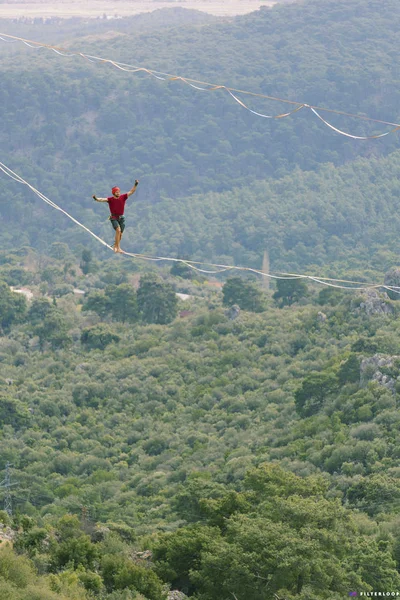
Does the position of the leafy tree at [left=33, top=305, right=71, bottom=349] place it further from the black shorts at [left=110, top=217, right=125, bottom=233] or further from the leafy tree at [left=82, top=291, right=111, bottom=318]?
the black shorts at [left=110, top=217, right=125, bottom=233]

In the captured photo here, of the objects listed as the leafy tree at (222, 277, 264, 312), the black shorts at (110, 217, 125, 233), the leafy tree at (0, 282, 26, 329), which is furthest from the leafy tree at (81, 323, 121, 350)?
the black shorts at (110, 217, 125, 233)

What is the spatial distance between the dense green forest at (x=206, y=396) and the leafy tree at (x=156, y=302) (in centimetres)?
15

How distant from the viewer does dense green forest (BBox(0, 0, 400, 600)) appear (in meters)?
45.1

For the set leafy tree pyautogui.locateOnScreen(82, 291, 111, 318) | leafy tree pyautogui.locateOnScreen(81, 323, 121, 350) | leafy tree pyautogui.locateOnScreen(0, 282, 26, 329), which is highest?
leafy tree pyautogui.locateOnScreen(81, 323, 121, 350)

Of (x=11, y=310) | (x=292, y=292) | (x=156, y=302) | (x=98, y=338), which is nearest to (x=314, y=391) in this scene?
(x=98, y=338)

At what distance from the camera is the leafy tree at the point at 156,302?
10175 centimetres

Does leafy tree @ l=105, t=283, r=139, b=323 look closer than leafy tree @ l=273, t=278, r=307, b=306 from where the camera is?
Yes

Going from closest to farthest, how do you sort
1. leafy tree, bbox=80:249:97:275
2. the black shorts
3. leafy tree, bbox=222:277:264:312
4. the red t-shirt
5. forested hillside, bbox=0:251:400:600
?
the red t-shirt, the black shorts, forested hillside, bbox=0:251:400:600, leafy tree, bbox=222:277:264:312, leafy tree, bbox=80:249:97:275

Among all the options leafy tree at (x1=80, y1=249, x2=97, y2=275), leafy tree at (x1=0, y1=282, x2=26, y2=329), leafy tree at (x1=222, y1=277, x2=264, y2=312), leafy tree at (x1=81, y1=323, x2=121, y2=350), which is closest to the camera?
leafy tree at (x1=81, y1=323, x2=121, y2=350)

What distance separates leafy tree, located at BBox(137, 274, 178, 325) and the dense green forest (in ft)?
0.49

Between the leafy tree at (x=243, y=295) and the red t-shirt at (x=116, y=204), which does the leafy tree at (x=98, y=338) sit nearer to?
the leafy tree at (x=243, y=295)

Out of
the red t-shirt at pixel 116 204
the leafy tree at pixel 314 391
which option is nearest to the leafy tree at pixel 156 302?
the leafy tree at pixel 314 391

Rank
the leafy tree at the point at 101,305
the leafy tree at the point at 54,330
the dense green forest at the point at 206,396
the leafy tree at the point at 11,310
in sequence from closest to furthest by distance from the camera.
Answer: the dense green forest at the point at 206,396, the leafy tree at the point at 54,330, the leafy tree at the point at 101,305, the leafy tree at the point at 11,310

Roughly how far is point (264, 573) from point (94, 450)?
3180 cm
